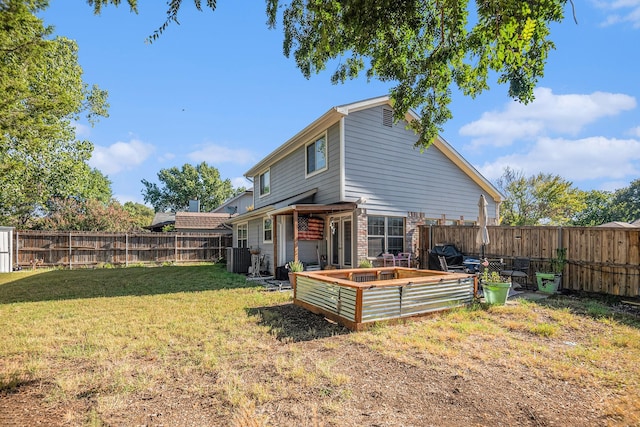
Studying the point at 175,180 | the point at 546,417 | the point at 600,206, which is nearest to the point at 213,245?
the point at 546,417

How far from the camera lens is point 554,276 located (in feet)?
28.1

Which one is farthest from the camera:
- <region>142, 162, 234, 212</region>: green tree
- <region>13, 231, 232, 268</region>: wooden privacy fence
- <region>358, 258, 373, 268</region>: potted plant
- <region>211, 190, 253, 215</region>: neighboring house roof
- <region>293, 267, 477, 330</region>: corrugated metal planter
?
<region>142, 162, 234, 212</region>: green tree

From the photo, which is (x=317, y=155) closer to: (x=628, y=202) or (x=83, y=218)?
(x=83, y=218)

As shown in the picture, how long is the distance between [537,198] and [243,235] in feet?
70.5

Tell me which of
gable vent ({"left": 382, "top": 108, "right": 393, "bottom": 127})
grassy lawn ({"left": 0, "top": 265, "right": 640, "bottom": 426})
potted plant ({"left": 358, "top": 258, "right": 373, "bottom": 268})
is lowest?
grassy lawn ({"left": 0, "top": 265, "right": 640, "bottom": 426})

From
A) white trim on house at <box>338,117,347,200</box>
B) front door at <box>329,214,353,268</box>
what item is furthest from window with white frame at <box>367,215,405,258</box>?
white trim on house at <box>338,117,347,200</box>

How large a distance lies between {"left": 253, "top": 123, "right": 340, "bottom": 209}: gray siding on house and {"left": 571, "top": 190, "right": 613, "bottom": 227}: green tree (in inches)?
1127

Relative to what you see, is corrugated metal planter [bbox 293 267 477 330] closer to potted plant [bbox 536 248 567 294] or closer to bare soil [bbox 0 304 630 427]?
bare soil [bbox 0 304 630 427]

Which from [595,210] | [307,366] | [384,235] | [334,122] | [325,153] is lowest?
[307,366]

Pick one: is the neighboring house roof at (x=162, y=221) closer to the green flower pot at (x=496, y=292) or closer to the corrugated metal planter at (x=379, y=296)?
the corrugated metal planter at (x=379, y=296)

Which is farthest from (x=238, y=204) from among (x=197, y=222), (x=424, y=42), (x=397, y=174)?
(x=424, y=42)

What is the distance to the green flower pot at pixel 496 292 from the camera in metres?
6.94

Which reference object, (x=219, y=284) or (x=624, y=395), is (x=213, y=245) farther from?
(x=624, y=395)

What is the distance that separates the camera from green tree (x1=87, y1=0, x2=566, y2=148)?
148 inches
